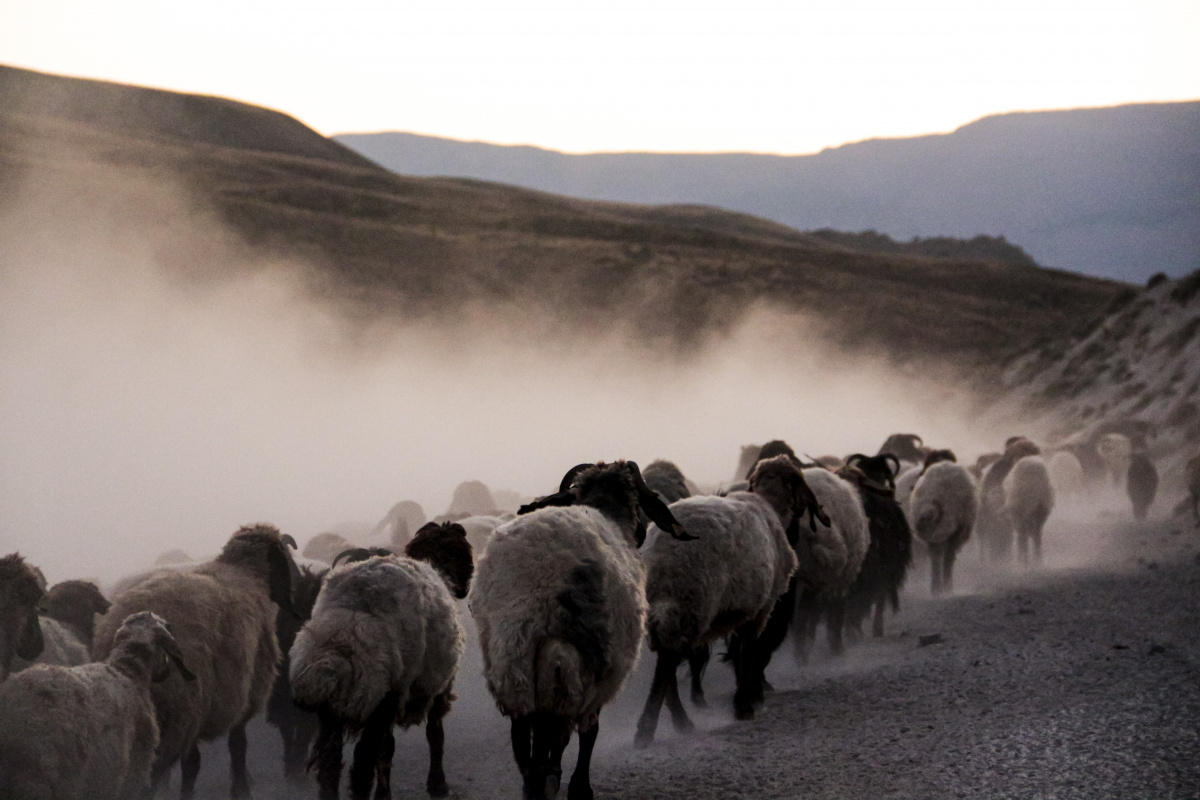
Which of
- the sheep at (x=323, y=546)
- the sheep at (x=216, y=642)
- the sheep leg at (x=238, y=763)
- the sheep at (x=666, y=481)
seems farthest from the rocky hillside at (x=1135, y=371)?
the sheep leg at (x=238, y=763)

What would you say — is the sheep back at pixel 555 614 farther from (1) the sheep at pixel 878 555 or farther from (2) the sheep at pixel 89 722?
(1) the sheep at pixel 878 555

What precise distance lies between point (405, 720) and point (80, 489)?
28.4 metres

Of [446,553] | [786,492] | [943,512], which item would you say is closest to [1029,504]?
[943,512]

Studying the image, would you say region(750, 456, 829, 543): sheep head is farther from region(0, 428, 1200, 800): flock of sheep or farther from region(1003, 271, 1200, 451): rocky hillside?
region(1003, 271, 1200, 451): rocky hillside

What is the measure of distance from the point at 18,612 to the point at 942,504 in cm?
1167

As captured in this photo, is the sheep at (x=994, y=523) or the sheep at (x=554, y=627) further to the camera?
the sheep at (x=994, y=523)

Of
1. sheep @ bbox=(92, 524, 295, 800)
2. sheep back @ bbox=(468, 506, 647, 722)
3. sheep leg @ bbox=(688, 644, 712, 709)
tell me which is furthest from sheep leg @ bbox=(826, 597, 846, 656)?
sheep @ bbox=(92, 524, 295, 800)

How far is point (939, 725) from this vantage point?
8531 mm

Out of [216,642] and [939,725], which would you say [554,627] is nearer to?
[216,642]

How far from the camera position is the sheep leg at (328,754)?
251 inches

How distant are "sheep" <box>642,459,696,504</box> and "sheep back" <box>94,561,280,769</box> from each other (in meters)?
4.91

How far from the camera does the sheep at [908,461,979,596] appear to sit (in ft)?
49.4

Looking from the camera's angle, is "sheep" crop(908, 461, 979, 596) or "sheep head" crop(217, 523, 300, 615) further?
"sheep" crop(908, 461, 979, 596)

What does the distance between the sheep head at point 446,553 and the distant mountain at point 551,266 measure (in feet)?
146
